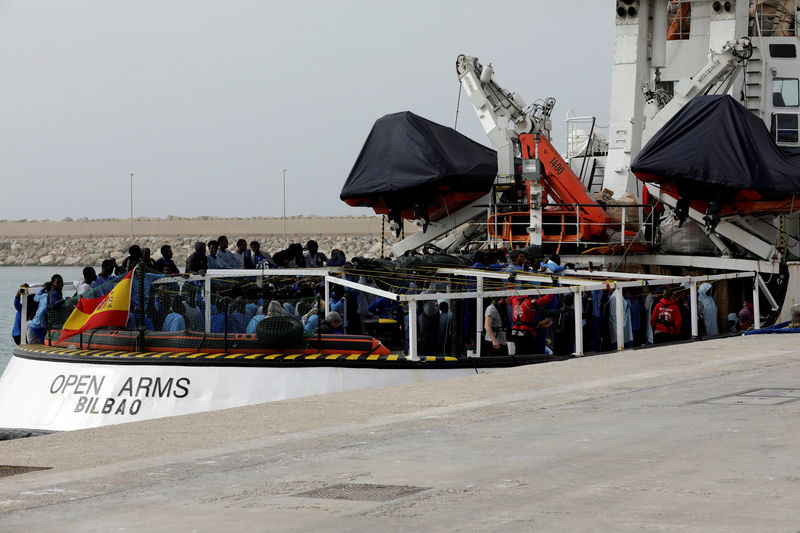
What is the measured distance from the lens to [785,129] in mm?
21875

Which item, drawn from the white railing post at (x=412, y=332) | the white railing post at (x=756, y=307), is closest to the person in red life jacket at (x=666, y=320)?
the white railing post at (x=756, y=307)

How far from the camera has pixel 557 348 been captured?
15078 mm

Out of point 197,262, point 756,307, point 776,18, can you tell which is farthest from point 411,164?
point 776,18

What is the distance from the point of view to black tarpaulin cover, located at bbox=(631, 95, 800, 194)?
18.2m

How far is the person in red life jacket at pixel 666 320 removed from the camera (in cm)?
1658

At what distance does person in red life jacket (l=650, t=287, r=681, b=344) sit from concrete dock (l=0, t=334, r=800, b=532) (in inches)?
204

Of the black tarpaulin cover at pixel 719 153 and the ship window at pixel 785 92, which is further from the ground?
the ship window at pixel 785 92

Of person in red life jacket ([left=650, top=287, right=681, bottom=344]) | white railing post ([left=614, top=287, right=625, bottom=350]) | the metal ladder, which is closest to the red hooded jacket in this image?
person in red life jacket ([left=650, top=287, right=681, bottom=344])

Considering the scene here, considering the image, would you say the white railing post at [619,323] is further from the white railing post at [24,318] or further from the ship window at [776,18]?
the ship window at [776,18]

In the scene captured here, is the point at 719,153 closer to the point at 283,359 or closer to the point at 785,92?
the point at 785,92

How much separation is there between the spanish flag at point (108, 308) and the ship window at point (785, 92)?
13.5 m

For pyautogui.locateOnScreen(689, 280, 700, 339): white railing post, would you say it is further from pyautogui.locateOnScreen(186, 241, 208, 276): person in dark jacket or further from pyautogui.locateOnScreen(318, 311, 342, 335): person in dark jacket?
pyautogui.locateOnScreen(186, 241, 208, 276): person in dark jacket

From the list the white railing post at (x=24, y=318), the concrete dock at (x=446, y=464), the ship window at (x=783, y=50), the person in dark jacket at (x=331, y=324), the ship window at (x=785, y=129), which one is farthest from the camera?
the ship window at (x=783, y=50)

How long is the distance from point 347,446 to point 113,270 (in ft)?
31.2
